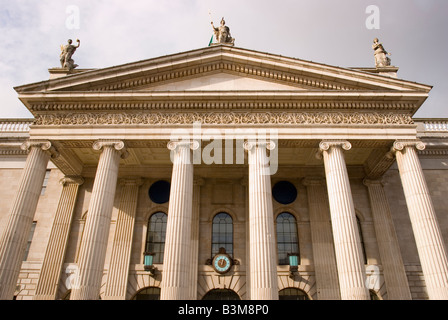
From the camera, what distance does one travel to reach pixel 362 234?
2194 cm

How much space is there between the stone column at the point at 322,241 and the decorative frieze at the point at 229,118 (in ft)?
17.0

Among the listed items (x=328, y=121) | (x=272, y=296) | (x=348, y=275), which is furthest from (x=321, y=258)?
(x=328, y=121)

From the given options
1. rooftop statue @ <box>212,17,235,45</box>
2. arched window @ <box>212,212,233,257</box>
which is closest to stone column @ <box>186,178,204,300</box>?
arched window @ <box>212,212,233,257</box>

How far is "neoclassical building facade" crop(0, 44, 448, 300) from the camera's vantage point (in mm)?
17047

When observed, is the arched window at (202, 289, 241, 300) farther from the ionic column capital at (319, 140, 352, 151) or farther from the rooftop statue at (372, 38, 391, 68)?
the rooftop statue at (372, 38, 391, 68)

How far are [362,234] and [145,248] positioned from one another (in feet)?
43.8

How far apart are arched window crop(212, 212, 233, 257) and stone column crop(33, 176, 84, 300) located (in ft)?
29.4

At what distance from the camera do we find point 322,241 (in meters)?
21.5

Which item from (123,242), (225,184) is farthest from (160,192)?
(225,184)

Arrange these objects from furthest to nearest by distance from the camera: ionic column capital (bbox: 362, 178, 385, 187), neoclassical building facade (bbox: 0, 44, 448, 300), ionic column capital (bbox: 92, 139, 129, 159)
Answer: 1. ionic column capital (bbox: 362, 178, 385, 187)
2. ionic column capital (bbox: 92, 139, 129, 159)
3. neoclassical building facade (bbox: 0, 44, 448, 300)

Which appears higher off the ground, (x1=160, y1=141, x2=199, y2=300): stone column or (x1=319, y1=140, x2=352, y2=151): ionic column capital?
(x1=319, y1=140, x2=352, y2=151): ionic column capital

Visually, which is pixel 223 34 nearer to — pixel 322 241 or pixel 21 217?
pixel 322 241

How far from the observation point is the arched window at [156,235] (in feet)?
72.0
